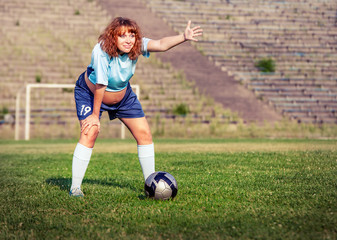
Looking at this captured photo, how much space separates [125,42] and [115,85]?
456 millimetres

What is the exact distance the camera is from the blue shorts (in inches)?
194

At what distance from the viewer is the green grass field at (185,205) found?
3436mm

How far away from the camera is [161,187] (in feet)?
15.0

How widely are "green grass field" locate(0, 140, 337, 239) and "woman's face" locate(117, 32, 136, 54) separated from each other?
143 cm

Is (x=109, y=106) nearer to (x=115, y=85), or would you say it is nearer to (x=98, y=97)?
(x=115, y=85)

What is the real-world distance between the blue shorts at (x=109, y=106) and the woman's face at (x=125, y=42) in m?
0.64

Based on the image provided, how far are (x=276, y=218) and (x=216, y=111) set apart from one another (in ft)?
54.1

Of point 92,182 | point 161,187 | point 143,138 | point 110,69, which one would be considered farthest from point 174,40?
point 92,182

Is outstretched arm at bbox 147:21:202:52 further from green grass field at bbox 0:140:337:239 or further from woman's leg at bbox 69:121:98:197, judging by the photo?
green grass field at bbox 0:140:337:239

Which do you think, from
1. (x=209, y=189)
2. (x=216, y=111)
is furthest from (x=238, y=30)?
(x=209, y=189)

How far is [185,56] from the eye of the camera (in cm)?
2478

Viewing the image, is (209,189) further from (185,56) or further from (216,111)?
(185,56)

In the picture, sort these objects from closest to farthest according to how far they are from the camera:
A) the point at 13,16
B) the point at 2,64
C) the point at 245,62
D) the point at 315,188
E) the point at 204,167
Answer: the point at 315,188 < the point at 204,167 < the point at 2,64 < the point at 245,62 < the point at 13,16

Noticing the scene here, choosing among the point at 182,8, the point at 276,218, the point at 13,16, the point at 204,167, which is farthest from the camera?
the point at 182,8
